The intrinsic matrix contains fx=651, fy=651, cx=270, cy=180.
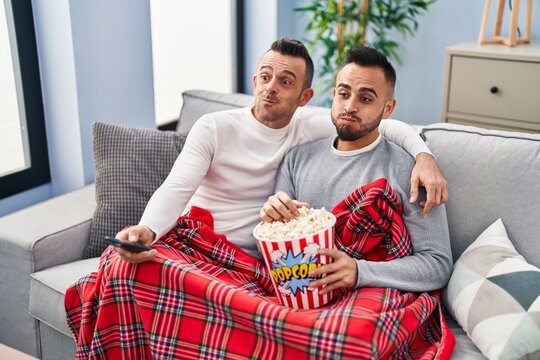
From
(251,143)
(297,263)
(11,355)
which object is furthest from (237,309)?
(251,143)

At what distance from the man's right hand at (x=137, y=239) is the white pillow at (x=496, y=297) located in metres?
0.75

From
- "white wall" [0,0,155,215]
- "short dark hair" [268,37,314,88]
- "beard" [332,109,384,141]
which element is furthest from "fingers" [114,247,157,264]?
"white wall" [0,0,155,215]

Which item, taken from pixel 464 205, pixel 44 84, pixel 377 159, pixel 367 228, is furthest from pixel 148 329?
pixel 44 84

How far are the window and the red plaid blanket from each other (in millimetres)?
923

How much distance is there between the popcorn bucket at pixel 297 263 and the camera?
4.58 feet

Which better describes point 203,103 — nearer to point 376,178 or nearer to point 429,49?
point 376,178

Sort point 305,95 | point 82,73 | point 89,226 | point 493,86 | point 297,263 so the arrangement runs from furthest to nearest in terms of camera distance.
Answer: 1. point 493,86
2. point 82,73
3. point 89,226
4. point 305,95
5. point 297,263

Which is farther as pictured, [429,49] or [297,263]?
[429,49]

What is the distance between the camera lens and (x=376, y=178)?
170 centimetres

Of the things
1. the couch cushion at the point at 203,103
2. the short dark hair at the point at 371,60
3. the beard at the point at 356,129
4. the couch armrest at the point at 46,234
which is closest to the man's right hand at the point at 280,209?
the beard at the point at 356,129

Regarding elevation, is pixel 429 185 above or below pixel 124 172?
above

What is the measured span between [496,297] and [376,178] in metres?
0.42

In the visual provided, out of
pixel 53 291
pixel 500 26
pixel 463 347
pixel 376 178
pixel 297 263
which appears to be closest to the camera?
pixel 297 263

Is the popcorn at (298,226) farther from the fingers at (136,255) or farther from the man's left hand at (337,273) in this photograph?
the fingers at (136,255)
